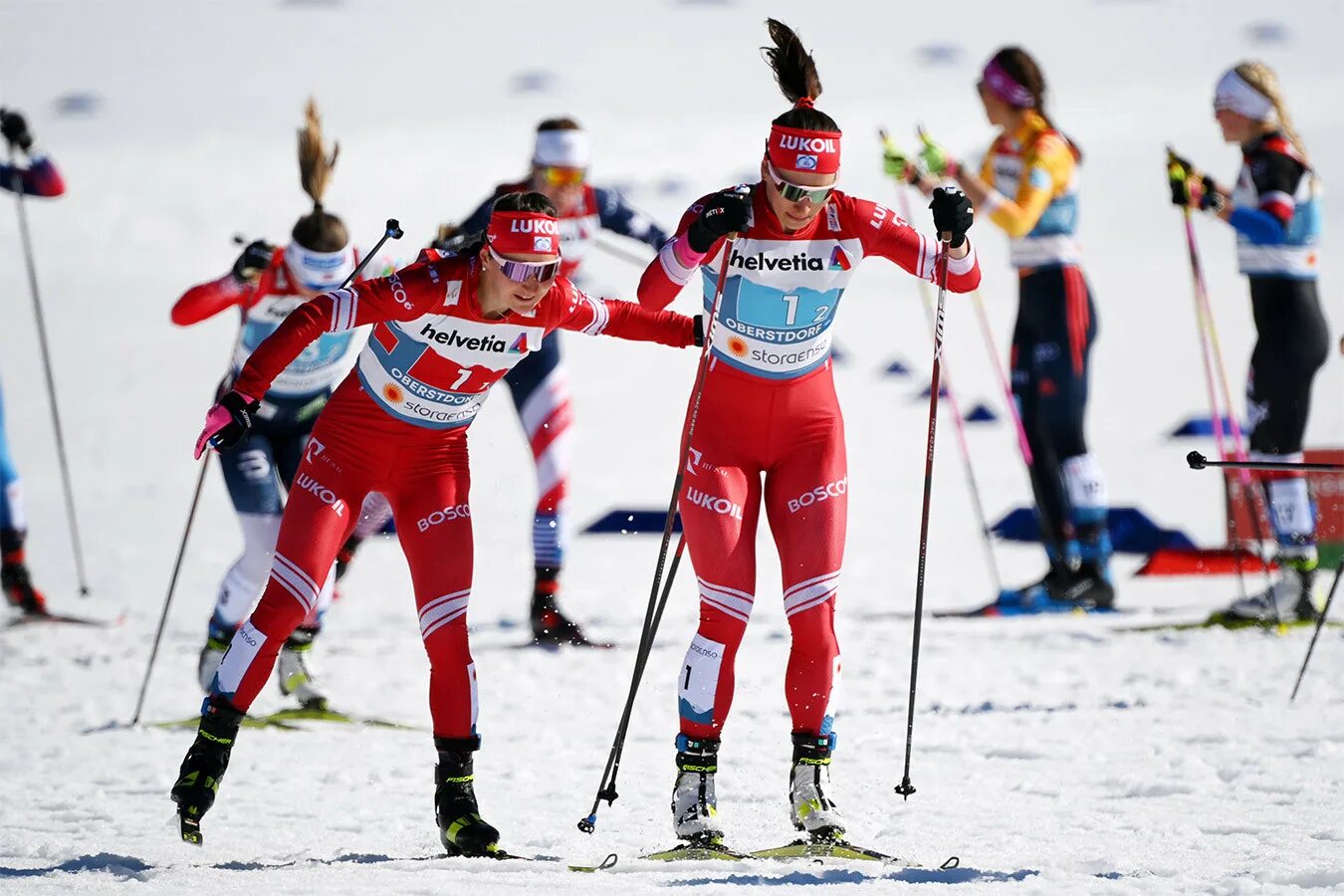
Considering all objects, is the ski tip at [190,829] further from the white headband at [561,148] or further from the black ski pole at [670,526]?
the white headband at [561,148]

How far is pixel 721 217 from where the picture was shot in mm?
4648

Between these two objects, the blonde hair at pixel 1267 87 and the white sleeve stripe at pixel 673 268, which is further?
the blonde hair at pixel 1267 87

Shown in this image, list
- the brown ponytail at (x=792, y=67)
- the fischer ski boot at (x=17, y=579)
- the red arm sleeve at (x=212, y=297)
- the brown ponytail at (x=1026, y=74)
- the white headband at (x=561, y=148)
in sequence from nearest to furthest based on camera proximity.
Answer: the brown ponytail at (x=792, y=67) < the red arm sleeve at (x=212, y=297) < the white headband at (x=561, y=148) < the brown ponytail at (x=1026, y=74) < the fischer ski boot at (x=17, y=579)

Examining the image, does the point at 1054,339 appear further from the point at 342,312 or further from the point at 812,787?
the point at 342,312

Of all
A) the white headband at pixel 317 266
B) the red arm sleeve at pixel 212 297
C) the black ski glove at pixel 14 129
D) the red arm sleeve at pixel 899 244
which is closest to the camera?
the red arm sleeve at pixel 899 244

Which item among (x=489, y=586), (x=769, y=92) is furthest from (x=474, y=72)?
(x=489, y=586)

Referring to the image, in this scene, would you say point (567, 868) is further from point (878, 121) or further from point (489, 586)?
point (878, 121)

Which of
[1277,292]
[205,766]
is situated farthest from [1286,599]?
[205,766]

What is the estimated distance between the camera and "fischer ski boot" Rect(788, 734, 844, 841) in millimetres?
4660

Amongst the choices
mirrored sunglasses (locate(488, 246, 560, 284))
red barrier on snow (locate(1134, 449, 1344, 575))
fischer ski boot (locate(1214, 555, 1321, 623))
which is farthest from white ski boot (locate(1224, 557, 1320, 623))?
mirrored sunglasses (locate(488, 246, 560, 284))

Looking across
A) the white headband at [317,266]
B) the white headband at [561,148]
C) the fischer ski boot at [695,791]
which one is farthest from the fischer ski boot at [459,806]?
the white headband at [561,148]

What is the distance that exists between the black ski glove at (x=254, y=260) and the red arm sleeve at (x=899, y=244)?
2.72 metres

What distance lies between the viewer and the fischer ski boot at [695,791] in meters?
4.62

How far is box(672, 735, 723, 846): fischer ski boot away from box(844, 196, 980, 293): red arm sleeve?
1.45 meters
